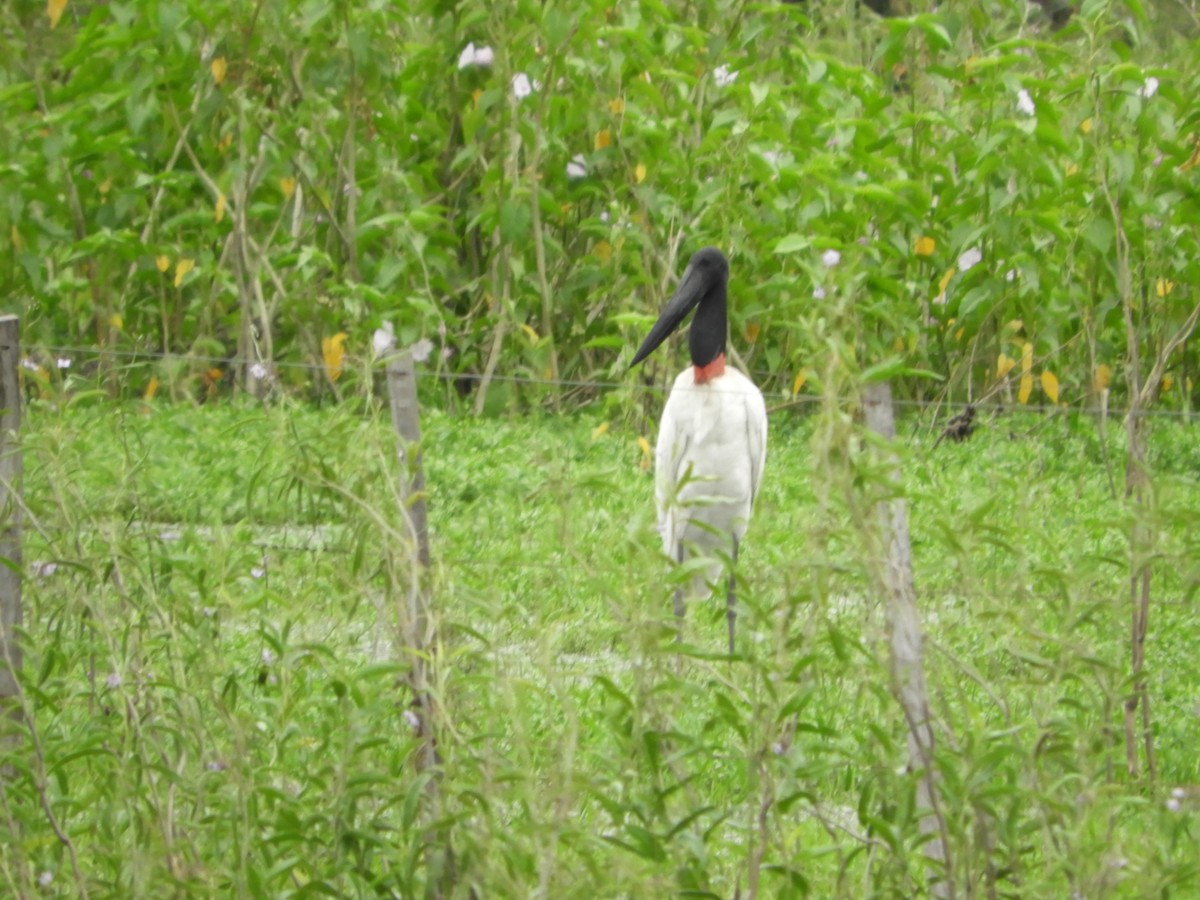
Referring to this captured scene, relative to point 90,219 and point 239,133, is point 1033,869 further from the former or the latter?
point 90,219

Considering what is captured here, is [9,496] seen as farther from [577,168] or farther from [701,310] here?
[577,168]

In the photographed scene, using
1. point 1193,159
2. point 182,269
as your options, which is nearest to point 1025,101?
point 1193,159

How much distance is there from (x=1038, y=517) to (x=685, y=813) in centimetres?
283

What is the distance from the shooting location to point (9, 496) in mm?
3096

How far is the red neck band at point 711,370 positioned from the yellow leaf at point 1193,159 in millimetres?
1883

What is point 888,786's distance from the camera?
2.58m

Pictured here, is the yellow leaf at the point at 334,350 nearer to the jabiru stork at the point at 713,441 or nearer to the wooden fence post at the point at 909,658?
the jabiru stork at the point at 713,441

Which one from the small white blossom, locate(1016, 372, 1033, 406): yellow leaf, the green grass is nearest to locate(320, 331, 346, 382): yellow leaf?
the small white blossom

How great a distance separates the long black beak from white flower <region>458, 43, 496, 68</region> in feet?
5.45

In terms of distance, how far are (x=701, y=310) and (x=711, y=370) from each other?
294 millimetres

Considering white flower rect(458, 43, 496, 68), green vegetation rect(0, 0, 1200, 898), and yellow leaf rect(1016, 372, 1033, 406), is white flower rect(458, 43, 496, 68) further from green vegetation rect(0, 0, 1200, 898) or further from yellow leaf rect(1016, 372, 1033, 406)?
yellow leaf rect(1016, 372, 1033, 406)

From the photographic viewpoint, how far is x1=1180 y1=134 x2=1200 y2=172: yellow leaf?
20.9ft

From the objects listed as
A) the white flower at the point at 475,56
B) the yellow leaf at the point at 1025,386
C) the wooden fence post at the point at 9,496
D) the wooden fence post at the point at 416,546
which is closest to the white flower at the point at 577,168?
the white flower at the point at 475,56

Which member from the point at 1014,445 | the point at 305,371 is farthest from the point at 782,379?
the point at 305,371
